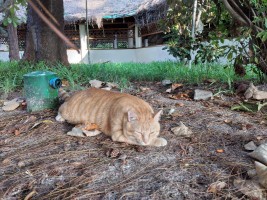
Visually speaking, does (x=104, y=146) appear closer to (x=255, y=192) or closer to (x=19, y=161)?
(x=19, y=161)

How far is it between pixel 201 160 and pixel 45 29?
4.72 m

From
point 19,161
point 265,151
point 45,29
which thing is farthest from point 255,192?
point 45,29

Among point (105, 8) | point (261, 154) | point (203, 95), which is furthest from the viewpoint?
point (105, 8)

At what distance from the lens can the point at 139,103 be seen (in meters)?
2.38

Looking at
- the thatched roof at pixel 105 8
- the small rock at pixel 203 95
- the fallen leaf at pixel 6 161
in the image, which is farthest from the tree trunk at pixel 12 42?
the fallen leaf at pixel 6 161

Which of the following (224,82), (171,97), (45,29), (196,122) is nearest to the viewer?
(196,122)

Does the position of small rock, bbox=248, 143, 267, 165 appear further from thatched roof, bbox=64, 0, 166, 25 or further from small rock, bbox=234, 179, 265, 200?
thatched roof, bbox=64, 0, 166, 25

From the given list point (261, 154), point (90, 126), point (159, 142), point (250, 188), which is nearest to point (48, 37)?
point (90, 126)

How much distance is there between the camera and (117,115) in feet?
7.57

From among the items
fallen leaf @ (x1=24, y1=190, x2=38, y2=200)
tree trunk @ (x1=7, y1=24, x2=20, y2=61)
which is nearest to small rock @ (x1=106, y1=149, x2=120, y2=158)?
fallen leaf @ (x1=24, y1=190, x2=38, y2=200)

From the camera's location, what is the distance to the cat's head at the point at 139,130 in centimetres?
214

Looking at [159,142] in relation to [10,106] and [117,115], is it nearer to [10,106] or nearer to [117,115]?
[117,115]

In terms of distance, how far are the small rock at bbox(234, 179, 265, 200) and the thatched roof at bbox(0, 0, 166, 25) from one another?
31.8ft

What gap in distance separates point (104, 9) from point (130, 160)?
12.5 meters
